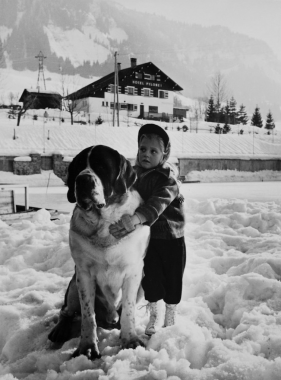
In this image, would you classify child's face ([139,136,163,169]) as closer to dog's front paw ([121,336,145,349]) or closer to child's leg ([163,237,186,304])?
child's leg ([163,237,186,304])

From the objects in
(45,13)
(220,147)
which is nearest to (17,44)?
(45,13)

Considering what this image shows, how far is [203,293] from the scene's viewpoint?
3.10 metres

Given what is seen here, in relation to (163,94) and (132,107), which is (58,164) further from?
(163,94)

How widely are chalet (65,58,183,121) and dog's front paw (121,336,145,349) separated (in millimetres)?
43138

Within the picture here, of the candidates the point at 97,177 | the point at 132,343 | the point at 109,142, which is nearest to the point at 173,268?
the point at 132,343

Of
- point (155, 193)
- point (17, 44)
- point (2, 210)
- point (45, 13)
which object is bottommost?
point (2, 210)

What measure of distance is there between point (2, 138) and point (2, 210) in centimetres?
1973

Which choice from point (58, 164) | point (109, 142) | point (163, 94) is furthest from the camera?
point (163, 94)

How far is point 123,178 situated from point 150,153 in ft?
1.39

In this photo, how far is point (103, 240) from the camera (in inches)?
71.1

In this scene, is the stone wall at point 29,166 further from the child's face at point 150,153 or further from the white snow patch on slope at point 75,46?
the white snow patch on slope at point 75,46

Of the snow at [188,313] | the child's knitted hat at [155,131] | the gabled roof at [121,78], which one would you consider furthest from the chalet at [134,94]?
the child's knitted hat at [155,131]

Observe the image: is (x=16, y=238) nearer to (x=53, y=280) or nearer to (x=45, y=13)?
(x=53, y=280)

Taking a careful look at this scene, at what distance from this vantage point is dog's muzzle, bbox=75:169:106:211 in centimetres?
166
